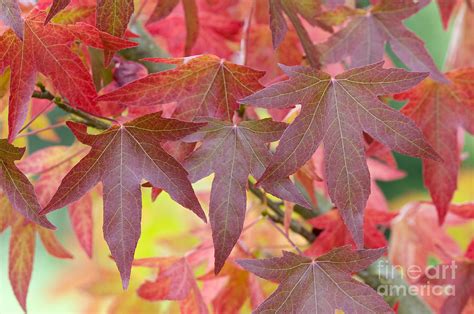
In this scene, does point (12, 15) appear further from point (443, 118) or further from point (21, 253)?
point (443, 118)

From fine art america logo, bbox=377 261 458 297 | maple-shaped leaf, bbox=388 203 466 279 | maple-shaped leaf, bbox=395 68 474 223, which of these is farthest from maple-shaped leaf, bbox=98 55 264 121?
maple-shaped leaf, bbox=388 203 466 279

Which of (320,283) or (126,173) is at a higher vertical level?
(126,173)

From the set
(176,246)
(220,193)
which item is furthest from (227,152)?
(176,246)

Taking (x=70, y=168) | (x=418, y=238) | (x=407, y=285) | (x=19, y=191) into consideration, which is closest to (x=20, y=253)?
(x=70, y=168)

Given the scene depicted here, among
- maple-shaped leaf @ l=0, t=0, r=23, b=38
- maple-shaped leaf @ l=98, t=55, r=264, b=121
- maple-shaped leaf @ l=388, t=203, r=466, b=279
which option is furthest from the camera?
maple-shaped leaf @ l=388, t=203, r=466, b=279

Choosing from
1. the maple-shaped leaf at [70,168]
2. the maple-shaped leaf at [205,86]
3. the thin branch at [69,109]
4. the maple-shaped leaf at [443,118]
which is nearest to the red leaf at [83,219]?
the maple-shaped leaf at [70,168]

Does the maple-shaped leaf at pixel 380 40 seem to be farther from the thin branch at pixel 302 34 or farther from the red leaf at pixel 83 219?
the red leaf at pixel 83 219

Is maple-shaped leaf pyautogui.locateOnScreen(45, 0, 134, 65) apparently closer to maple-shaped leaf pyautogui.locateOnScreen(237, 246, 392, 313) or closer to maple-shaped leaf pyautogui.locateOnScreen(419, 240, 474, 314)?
maple-shaped leaf pyautogui.locateOnScreen(237, 246, 392, 313)
